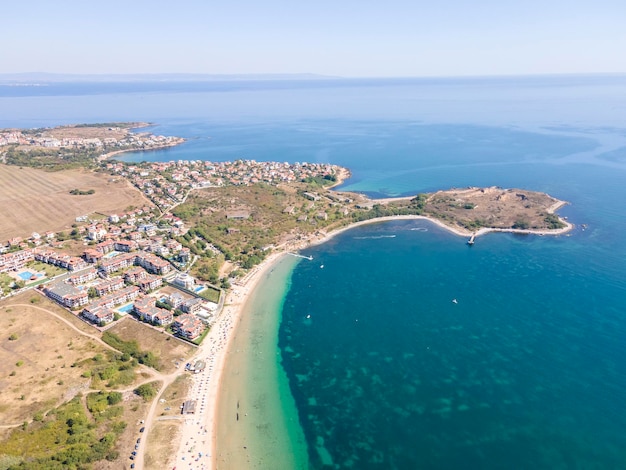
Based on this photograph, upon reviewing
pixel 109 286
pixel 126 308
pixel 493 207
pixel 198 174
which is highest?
pixel 198 174

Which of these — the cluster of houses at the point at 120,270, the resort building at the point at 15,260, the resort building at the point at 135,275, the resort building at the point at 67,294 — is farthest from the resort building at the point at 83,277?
the resort building at the point at 15,260

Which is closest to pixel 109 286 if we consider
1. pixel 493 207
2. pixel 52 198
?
pixel 52 198

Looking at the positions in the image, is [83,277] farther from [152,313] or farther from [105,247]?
[152,313]

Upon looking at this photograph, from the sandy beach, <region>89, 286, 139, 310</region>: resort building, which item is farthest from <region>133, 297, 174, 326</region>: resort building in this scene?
the sandy beach

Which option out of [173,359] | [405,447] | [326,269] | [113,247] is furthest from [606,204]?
[113,247]

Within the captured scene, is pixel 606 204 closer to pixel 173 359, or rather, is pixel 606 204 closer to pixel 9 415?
pixel 173 359

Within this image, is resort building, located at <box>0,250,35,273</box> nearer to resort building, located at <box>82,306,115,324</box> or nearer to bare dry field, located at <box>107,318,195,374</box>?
resort building, located at <box>82,306,115,324</box>

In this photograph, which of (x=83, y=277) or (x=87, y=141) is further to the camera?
(x=87, y=141)
